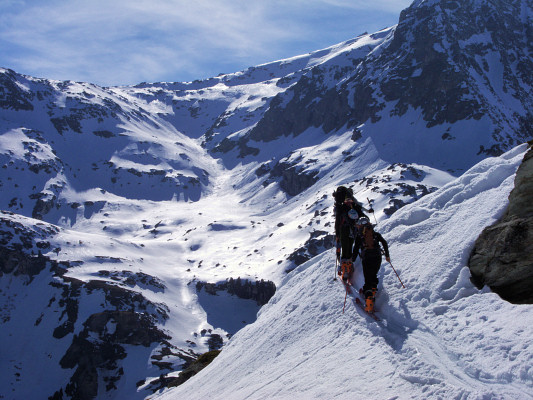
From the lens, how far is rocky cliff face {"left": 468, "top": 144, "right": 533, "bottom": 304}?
11.2 m

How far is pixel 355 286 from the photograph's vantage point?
14.6m

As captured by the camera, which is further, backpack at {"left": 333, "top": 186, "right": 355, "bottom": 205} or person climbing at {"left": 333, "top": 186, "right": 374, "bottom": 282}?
backpack at {"left": 333, "top": 186, "right": 355, "bottom": 205}

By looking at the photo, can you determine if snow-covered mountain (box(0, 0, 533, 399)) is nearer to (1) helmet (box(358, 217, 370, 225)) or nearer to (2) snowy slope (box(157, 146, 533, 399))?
(2) snowy slope (box(157, 146, 533, 399))

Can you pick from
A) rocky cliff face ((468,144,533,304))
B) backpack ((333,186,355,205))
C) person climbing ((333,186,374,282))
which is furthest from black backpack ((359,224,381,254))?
backpack ((333,186,355,205))

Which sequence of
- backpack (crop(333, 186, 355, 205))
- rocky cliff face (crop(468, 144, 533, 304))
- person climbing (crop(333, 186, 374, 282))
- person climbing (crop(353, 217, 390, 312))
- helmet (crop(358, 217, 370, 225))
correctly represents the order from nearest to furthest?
rocky cliff face (crop(468, 144, 533, 304)) → person climbing (crop(353, 217, 390, 312)) → helmet (crop(358, 217, 370, 225)) → person climbing (crop(333, 186, 374, 282)) → backpack (crop(333, 186, 355, 205))

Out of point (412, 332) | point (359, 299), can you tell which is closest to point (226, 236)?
point (359, 299)

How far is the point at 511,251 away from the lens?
11781 mm

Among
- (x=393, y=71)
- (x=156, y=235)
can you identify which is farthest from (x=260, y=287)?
(x=393, y=71)

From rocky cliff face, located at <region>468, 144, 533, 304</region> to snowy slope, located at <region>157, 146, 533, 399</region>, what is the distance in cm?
39

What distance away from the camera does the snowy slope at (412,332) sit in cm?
895

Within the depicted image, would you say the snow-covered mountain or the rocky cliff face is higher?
the snow-covered mountain

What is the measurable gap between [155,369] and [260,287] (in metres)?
31.8

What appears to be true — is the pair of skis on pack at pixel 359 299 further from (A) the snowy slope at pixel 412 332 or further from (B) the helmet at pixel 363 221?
(B) the helmet at pixel 363 221

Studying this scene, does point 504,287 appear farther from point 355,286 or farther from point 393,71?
point 393,71
